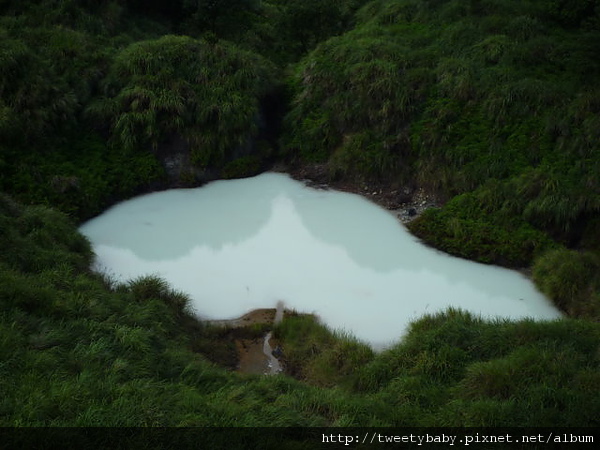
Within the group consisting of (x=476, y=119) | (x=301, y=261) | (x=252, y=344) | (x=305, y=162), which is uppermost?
(x=476, y=119)

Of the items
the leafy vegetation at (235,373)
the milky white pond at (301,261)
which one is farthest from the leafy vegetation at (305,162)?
the milky white pond at (301,261)

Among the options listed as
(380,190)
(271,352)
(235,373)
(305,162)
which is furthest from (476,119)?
(235,373)

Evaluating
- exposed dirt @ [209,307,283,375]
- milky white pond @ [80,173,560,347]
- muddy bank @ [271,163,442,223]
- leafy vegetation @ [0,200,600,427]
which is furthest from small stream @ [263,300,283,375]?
muddy bank @ [271,163,442,223]

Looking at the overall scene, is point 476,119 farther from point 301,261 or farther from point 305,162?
point 301,261

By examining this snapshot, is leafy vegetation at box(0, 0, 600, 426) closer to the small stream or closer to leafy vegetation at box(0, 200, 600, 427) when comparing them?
leafy vegetation at box(0, 200, 600, 427)

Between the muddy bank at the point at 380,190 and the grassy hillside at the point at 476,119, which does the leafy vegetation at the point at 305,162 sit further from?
the muddy bank at the point at 380,190
